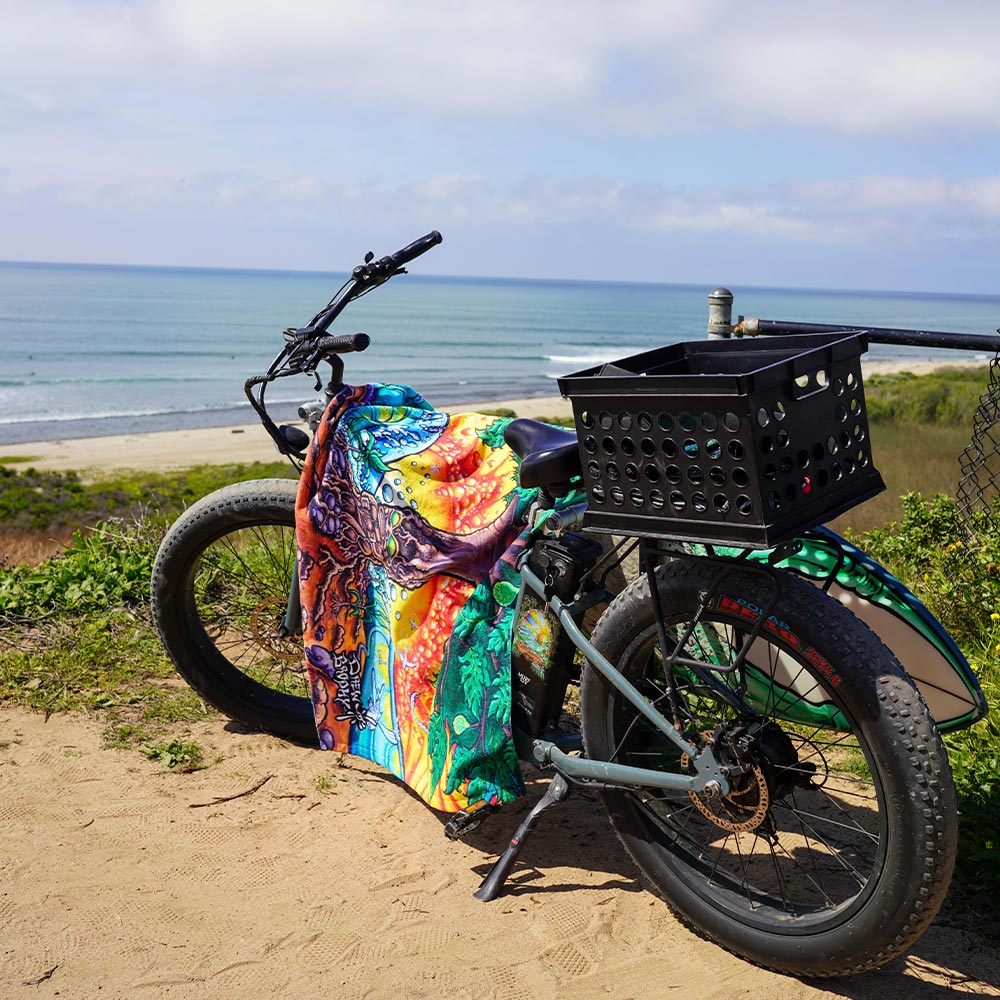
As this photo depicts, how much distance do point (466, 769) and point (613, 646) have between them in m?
0.69

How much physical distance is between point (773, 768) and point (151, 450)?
2410 cm

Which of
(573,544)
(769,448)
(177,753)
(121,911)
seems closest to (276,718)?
(177,753)

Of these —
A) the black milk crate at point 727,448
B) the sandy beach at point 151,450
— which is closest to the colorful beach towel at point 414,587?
the black milk crate at point 727,448

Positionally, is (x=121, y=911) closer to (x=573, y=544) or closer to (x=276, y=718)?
(x=276, y=718)

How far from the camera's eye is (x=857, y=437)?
248cm

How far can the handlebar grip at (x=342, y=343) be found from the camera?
3.27 m

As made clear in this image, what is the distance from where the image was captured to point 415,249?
11.4 ft

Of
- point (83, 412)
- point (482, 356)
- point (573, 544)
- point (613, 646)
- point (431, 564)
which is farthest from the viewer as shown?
point (482, 356)

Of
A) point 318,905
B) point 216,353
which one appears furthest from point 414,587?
point 216,353

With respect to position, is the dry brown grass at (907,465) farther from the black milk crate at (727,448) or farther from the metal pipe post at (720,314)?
the black milk crate at (727,448)

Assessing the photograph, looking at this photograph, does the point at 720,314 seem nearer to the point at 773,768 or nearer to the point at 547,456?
the point at 547,456

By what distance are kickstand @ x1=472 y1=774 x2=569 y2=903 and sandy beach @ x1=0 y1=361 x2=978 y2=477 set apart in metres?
19.4

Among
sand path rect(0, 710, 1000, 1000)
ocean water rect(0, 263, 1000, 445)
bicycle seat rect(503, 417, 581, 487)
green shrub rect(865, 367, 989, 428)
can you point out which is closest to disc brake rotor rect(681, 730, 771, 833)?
sand path rect(0, 710, 1000, 1000)

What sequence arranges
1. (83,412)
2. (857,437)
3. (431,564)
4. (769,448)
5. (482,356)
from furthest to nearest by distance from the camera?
(482,356) → (83,412) → (431,564) → (857,437) → (769,448)
